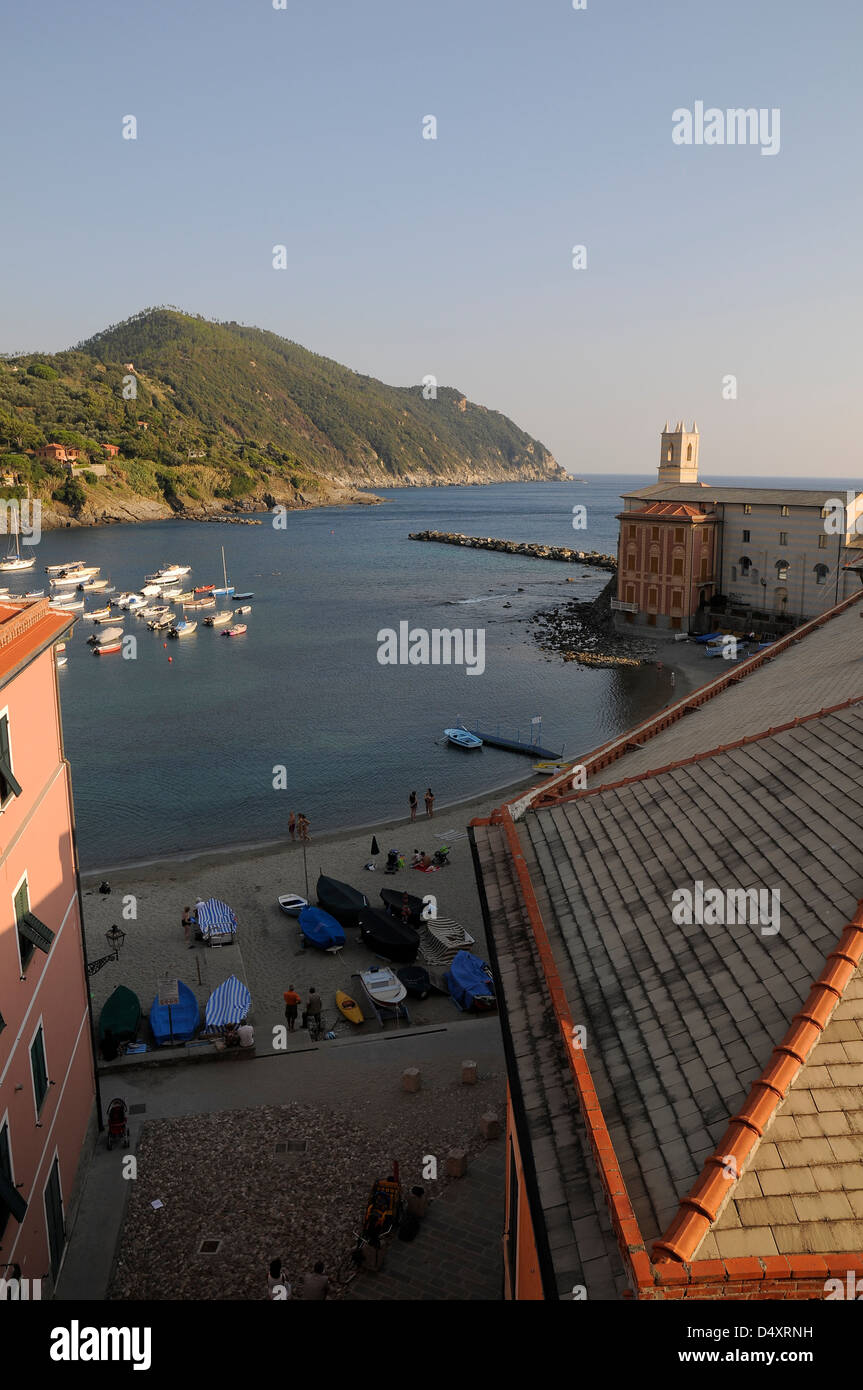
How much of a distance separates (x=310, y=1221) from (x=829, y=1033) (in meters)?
12.8

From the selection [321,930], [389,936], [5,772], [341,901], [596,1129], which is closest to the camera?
[596,1129]

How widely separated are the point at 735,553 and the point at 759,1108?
254 ft

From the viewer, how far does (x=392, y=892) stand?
102 feet

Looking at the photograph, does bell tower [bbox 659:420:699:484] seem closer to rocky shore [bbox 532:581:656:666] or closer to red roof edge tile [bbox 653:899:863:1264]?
rocky shore [bbox 532:581:656:666]

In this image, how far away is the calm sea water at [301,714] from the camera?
44656 mm

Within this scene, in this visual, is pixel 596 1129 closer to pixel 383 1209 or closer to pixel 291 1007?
pixel 383 1209

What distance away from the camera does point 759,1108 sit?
680 cm

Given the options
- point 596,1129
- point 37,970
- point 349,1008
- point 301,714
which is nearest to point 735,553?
point 301,714

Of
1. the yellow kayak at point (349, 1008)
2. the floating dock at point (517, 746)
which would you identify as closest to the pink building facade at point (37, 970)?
the yellow kayak at point (349, 1008)

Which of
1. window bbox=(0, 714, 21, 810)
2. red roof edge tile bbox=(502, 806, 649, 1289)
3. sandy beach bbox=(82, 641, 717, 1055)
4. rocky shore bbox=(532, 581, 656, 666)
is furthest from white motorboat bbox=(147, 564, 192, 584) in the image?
red roof edge tile bbox=(502, 806, 649, 1289)

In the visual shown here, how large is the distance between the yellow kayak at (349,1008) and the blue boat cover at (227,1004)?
7.73ft

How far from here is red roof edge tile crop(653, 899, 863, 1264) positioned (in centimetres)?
621

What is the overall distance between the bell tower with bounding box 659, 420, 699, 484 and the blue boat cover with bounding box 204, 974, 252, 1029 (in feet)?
290

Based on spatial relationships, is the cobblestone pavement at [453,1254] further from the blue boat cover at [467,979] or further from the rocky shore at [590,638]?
the rocky shore at [590,638]
